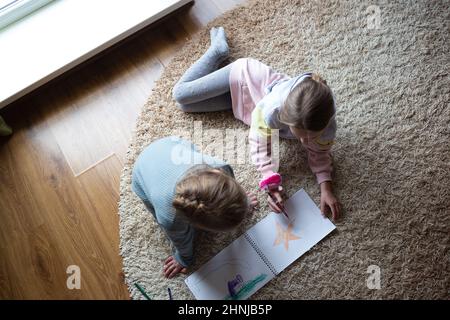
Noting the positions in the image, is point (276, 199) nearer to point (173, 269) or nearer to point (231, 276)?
point (231, 276)

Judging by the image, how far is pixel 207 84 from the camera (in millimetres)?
1174

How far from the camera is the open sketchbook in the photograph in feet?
3.56

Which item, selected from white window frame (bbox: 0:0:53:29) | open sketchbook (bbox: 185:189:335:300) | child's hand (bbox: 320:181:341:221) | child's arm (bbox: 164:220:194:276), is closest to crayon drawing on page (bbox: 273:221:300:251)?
open sketchbook (bbox: 185:189:335:300)

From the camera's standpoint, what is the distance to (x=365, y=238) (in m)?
1.10

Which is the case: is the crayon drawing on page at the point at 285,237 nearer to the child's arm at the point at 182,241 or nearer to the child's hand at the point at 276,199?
the child's hand at the point at 276,199

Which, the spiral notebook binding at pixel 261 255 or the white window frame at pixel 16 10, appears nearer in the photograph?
the spiral notebook binding at pixel 261 255

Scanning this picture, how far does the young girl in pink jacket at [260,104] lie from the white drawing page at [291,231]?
0.03m

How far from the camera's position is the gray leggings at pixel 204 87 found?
3.84ft

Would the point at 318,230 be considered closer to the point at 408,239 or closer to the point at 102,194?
the point at 408,239

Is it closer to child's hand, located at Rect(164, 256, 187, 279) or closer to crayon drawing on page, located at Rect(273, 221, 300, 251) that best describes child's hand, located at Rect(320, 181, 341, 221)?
crayon drawing on page, located at Rect(273, 221, 300, 251)

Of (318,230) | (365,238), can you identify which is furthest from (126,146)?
(365,238)

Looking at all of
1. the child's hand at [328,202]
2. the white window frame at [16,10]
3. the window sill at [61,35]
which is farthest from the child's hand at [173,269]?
the white window frame at [16,10]

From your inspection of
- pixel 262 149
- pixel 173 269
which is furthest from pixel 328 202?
pixel 173 269

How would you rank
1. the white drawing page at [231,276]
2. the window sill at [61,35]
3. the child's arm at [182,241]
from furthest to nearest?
the window sill at [61,35]
the white drawing page at [231,276]
the child's arm at [182,241]
